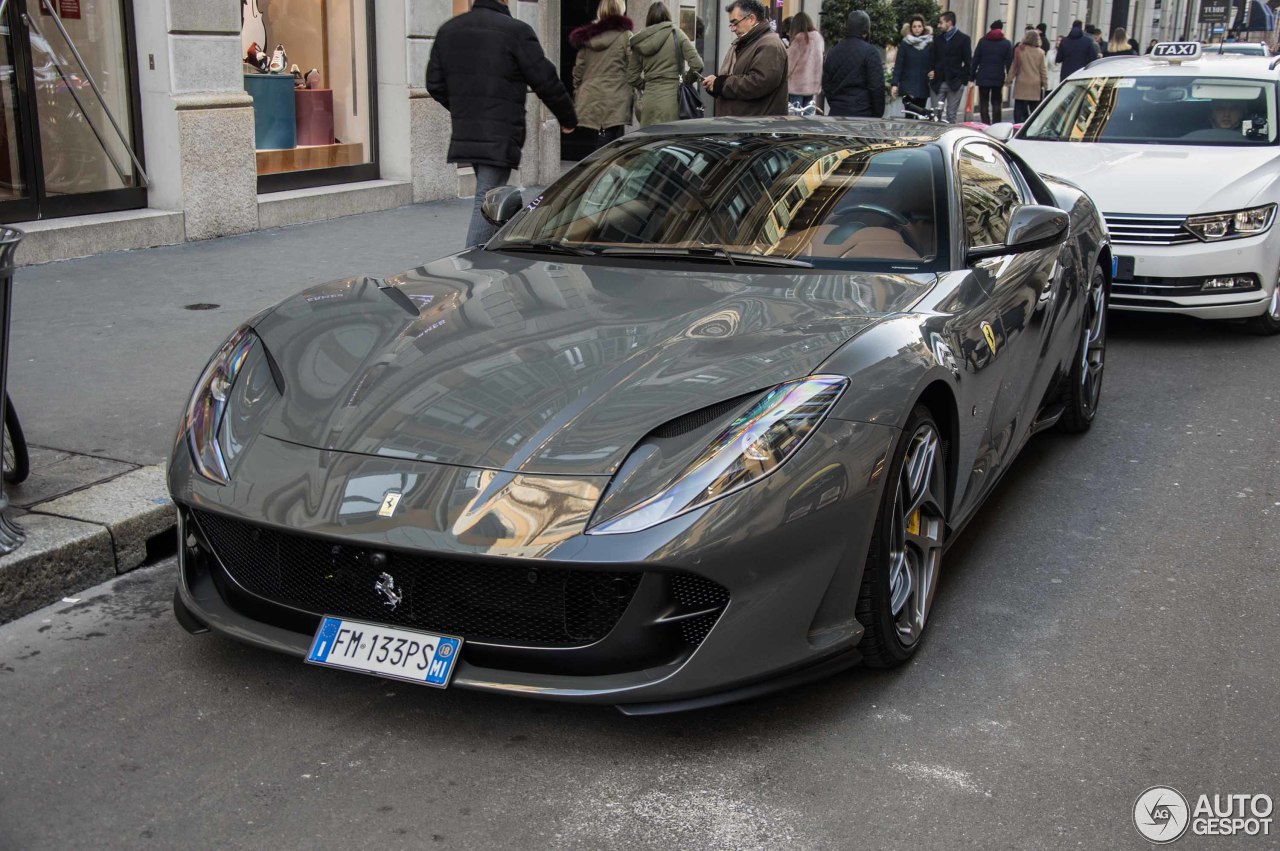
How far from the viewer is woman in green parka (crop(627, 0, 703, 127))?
1225 centimetres

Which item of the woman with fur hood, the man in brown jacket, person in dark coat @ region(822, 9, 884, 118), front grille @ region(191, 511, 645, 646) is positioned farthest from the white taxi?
front grille @ region(191, 511, 645, 646)

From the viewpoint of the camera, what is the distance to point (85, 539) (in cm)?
443

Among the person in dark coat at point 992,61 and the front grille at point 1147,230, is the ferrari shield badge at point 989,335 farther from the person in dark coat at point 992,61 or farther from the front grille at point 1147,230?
the person in dark coat at point 992,61

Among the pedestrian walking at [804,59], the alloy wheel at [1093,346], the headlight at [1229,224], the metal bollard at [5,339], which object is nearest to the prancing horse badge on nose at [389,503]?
the metal bollard at [5,339]

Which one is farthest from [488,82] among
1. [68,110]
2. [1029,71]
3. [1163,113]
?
[1029,71]

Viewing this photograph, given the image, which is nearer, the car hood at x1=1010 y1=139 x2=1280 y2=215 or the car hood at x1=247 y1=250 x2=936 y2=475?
the car hood at x1=247 y1=250 x2=936 y2=475

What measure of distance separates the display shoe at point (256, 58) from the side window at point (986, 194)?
8007mm

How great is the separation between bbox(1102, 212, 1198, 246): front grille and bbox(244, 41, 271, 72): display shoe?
23.9ft

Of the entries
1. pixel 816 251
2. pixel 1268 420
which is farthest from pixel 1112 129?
pixel 816 251

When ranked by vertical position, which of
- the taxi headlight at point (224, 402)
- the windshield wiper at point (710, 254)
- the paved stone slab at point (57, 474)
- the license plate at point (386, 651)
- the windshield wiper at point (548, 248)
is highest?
the windshield wiper at point (710, 254)

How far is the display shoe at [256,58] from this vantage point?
38.6 feet

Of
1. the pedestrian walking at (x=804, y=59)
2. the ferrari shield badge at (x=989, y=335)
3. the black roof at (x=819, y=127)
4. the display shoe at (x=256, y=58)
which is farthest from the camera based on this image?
the pedestrian walking at (x=804, y=59)

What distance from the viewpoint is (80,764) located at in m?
3.27

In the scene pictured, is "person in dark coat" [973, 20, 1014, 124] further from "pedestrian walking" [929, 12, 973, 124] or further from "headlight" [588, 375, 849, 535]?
"headlight" [588, 375, 849, 535]
